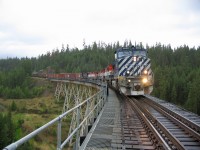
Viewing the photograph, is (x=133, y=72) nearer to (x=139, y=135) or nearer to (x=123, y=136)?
(x=139, y=135)

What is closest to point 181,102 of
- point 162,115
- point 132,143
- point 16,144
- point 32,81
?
point 32,81

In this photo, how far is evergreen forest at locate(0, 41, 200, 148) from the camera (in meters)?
78.9

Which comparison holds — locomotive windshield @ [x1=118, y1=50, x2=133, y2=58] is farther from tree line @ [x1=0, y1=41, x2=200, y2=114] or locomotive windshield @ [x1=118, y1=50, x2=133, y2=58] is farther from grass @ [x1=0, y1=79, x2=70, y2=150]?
tree line @ [x1=0, y1=41, x2=200, y2=114]

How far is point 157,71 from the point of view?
96438mm

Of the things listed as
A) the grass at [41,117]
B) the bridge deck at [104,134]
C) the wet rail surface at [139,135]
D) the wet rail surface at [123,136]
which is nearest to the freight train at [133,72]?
the wet rail surface at [139,135]

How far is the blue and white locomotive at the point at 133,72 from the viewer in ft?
59.5

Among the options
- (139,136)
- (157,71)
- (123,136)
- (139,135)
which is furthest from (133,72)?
(157,71)

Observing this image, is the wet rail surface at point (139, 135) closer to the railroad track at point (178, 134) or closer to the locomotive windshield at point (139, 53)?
the railroad track at point (178, 134)

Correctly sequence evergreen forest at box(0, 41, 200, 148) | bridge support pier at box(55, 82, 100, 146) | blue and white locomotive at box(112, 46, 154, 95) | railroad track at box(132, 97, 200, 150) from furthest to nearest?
evergreen forest at box(0, 41, 200, 148) → blue and white locomotive at box(112, 46, 154, 95) → bridge support pier at box(55, 82, 100, 146) → railroad track at box(132, 97, 200, 150)

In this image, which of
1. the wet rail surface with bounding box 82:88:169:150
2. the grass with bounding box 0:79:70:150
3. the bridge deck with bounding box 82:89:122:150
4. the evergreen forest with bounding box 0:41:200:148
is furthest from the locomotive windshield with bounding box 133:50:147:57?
the evergreen forest with bounding box 0:41:200:148

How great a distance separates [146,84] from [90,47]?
172408mm

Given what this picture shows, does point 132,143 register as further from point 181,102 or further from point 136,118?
point 181,102

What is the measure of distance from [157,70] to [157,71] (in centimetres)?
55

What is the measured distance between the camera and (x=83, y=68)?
137000 millimetres
